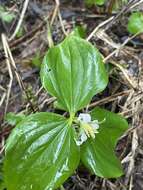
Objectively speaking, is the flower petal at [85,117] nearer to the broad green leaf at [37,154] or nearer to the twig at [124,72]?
the broad green leaf at [37,154]

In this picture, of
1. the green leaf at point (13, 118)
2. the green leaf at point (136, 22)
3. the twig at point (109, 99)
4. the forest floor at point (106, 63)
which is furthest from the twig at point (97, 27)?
the green leaf at point (13, 118)

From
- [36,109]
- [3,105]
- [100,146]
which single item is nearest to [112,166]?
[100,146]

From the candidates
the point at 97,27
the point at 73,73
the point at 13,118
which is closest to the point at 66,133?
the point at 73,73

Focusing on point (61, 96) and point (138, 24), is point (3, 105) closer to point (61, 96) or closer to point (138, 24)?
point (61, 96)

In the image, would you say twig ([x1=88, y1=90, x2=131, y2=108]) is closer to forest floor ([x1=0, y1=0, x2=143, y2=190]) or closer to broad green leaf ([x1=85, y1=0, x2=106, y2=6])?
forest floor ([x1=0, y1=0, x2=143, y2=190])

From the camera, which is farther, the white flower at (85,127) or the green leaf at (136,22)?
the green leaf at (136,22)

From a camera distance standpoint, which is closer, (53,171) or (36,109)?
(53,171)

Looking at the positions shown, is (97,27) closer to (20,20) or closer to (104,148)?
(20,20)
